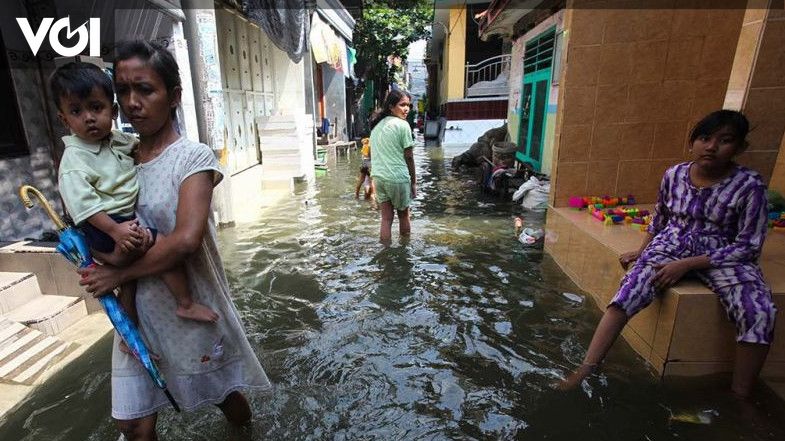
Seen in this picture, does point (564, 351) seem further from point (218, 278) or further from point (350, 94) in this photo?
point (350, 94)

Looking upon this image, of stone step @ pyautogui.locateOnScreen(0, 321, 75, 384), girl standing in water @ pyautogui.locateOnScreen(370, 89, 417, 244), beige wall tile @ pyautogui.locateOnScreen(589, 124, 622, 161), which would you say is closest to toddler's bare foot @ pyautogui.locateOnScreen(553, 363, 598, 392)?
beige wall tile @ pyautogui.locateOnScreen(589, 124, 622, 161)

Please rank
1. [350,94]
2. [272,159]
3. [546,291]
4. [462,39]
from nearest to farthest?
[546,291]
[272,159]
[462,39]
[350,94]

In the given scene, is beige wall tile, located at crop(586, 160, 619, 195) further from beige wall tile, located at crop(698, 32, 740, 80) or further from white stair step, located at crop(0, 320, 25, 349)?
white stair step, located at crop(0, 320, 25, 349)

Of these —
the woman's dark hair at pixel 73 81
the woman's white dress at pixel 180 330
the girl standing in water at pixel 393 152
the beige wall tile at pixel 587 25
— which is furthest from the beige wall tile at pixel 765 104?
the woman's dark hair at pixel 73 81

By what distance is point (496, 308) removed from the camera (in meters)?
3.71

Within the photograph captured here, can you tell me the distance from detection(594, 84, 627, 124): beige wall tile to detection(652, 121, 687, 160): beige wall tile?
0.42 metres

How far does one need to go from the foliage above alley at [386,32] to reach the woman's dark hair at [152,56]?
817 inches

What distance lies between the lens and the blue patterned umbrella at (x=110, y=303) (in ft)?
5.00

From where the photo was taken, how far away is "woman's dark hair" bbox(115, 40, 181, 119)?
1.47 metres

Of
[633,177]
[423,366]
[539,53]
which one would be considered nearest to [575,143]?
[633,177]

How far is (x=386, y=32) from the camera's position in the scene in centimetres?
2116

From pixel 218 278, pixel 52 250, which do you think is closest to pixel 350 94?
pixel 52 250

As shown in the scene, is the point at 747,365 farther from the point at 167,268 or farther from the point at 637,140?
the point at 167,268

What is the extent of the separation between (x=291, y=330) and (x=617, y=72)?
12.6 feet
